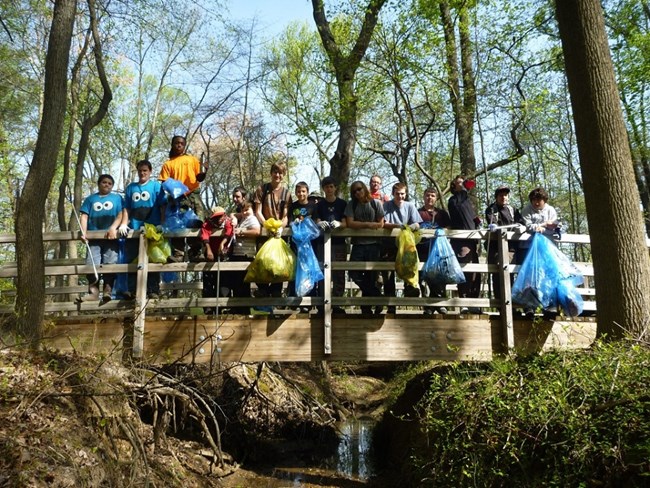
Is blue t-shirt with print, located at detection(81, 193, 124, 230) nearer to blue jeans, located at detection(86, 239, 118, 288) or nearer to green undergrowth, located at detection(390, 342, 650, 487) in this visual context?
blue jeans, located at detection(86, 239, 118, 288)

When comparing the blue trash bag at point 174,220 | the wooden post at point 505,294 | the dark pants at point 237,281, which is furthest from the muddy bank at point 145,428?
the wooden post at point 505,294

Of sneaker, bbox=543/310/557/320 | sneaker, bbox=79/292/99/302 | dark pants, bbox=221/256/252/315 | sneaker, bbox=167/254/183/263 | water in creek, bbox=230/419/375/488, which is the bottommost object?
water in creek, bbox=230/419/375/488

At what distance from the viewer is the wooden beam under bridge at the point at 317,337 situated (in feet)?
22.4

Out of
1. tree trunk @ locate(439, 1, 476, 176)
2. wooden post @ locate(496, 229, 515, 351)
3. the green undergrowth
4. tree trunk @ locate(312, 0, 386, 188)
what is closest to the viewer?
the green undergrowth

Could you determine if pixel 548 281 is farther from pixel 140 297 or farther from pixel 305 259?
pixel 140 297

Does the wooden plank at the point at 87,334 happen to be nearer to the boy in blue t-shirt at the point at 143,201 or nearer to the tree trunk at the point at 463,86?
the boy in blue t-shirt at the point at 143,201

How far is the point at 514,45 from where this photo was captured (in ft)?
47.4

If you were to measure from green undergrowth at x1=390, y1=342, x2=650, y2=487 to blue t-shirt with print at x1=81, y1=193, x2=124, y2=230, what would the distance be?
4742 millimetres

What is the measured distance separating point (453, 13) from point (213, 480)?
11804mm

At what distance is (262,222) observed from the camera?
7.11 metres

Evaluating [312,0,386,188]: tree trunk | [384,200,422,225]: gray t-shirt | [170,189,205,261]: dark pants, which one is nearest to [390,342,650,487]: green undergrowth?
[384,200,422,225]: gray t-shirt

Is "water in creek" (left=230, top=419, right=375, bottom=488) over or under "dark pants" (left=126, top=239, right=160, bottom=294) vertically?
under

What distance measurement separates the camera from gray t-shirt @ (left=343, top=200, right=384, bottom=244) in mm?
7238

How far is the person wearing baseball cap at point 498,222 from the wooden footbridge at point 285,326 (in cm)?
16
